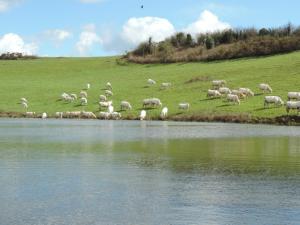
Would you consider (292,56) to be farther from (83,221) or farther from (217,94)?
(83,221)

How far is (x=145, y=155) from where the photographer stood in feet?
88.1

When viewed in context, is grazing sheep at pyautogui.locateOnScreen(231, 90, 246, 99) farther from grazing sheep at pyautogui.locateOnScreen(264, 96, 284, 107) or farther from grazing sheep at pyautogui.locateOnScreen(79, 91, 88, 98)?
grazing sheep at pyautogui.locateOnScreen(79, 91, 88, 98)

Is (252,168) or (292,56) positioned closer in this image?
(252,168)

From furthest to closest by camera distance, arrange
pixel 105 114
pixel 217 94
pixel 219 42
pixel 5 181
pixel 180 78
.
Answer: pixel 219 42, pixel 180 78, pixel 217 94, pixel 105 114, pixel 5 181

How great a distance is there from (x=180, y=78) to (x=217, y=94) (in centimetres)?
1884

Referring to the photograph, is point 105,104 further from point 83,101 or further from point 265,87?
point 265,87

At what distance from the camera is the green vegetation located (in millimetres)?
95438

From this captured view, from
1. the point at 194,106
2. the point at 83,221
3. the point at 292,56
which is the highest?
the point at 292,56

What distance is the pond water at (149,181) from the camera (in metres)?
14.6

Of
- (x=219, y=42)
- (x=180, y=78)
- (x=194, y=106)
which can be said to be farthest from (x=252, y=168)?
(x=219, y=42)

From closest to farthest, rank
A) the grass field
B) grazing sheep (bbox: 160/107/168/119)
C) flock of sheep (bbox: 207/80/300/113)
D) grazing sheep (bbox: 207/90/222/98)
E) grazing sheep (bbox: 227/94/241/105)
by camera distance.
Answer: flock of sheep (bbox: 207/80/300/113), grazing sheep (bbox: 160/107/168/119), grazing sheep (bbox: 227/94/241/105), the grass field, grazing sheep (bbox: 207/90/222/98)

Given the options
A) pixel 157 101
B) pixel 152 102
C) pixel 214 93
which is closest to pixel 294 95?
pixel 214 93

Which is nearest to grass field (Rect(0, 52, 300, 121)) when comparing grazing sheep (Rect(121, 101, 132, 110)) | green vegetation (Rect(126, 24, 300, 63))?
grazing sheep (Rect(121, 101, 132, 110))

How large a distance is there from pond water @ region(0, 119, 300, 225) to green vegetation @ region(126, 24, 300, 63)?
62.5 metres
